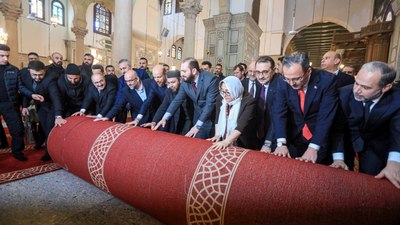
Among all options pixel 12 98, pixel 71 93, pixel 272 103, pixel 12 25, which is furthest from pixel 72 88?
pixel 12 25

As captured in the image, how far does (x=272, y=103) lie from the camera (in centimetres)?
233

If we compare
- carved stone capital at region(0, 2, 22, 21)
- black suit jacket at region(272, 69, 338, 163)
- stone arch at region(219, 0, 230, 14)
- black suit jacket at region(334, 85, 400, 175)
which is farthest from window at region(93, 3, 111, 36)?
black suit jacket at region(334, 85, 400, 175)

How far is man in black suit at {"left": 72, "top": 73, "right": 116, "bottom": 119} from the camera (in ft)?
11.0

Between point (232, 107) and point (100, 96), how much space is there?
208 cm

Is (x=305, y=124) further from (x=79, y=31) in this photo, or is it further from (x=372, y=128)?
(x=79, y=31)

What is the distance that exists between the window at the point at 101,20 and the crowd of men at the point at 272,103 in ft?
54.1

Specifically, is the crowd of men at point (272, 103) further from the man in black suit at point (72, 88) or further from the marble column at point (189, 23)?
the marble column at point (189, 23)

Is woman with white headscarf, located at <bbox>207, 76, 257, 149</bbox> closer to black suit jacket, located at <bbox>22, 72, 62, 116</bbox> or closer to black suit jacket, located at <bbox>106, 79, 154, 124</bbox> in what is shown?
black suit jacket, located at <bbox>106, 79, 154, 124</bbox>

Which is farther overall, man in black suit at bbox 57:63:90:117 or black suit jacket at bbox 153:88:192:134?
man in black suit at bbox 57:63:90:117

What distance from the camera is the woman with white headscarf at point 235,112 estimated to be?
2.20m

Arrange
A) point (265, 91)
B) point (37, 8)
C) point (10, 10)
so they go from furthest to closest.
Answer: point (37, 8) → point (10, 10) → point (265, 91)

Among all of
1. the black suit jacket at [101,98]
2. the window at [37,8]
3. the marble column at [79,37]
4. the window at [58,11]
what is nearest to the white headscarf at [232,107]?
the black suit jacket at [101,98]

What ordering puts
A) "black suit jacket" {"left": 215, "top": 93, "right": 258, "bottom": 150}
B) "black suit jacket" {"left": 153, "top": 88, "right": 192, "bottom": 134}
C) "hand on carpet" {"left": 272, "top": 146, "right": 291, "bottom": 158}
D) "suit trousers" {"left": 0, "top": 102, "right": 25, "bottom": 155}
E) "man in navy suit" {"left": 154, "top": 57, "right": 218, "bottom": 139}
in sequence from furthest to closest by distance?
1. "suit trousers" {"left": 0, "top": 102, "right": 25, "bottom": 155}
2. "black suit jacket" {"left": 153, "top": 88, "right": 192, "bottom": 134}
3. "man in navy suit" {"left": 154, "top": 57, "right": 218, "bottom": 139}
4. "black suit jacket" {"left": 215, "top": 93, "right": 258, "bottom": 150}
5. "hand on carpet" {"left": 272, "top": 146, "right": 291, "bottom": 158}

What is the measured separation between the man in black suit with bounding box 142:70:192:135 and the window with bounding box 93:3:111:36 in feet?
61.9
